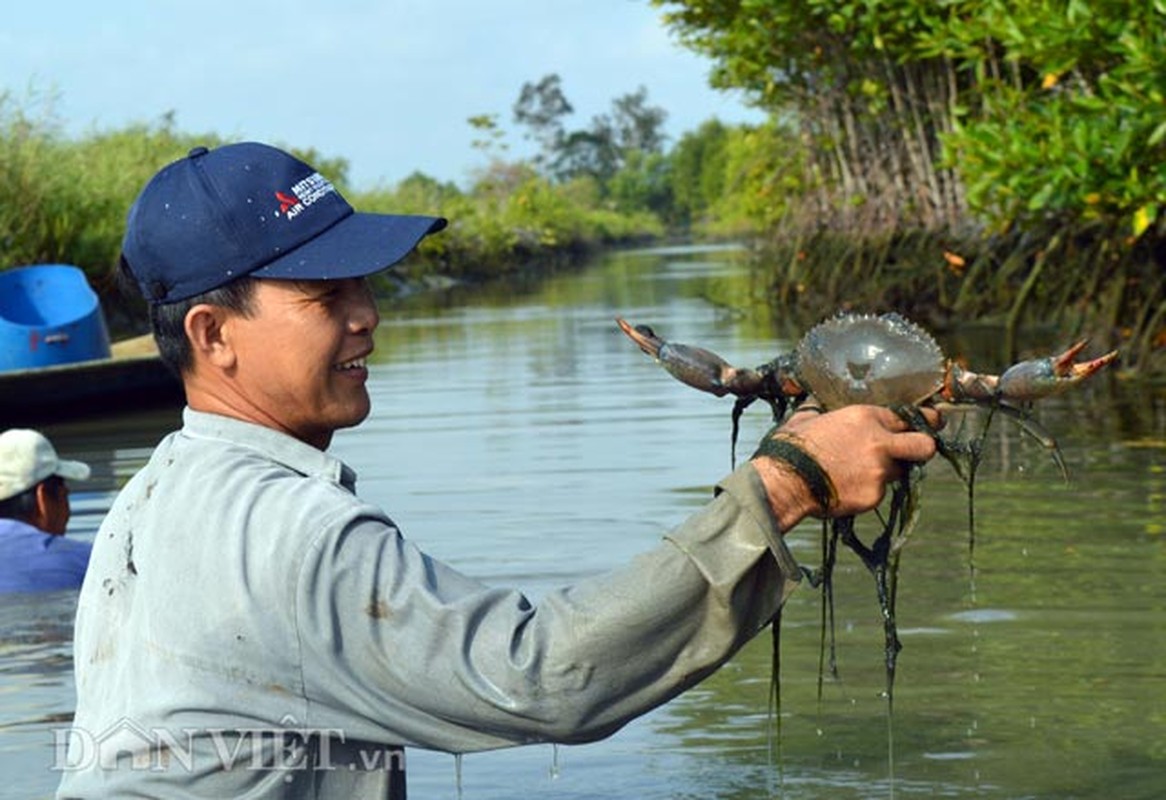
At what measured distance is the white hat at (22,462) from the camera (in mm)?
7094

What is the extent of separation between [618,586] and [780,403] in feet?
2.22

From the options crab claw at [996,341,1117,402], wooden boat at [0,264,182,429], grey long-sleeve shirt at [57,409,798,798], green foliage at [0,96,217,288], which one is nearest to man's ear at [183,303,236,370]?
grey long-sleeve shirt at [57,409,798,798]

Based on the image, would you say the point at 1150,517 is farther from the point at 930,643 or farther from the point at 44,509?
the point at 44,509

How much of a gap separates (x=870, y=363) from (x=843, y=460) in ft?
0.97

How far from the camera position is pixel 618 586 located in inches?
85.2

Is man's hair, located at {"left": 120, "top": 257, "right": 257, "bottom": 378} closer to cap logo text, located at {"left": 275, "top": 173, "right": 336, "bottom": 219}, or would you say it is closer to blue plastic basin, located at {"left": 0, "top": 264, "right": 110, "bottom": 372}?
cap logo text, located at {"left": 275, "top": 173, "right": 336, "bottom": 219}

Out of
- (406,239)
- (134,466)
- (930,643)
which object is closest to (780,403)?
(406,239)

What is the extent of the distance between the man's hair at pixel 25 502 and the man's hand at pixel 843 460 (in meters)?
5.32

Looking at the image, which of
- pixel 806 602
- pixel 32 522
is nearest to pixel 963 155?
pixel 806 602

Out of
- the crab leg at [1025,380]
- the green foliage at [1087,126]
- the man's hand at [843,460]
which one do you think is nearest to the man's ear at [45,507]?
the crab leg at [1025,380]

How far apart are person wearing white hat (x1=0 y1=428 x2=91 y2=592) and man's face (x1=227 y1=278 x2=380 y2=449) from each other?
16.0 ft

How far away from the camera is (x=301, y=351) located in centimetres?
242

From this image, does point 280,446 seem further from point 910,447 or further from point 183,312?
point 910,447

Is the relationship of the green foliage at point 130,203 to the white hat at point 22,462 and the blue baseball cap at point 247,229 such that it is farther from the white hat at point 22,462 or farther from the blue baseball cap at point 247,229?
the blue baseball cap at point 247,229
